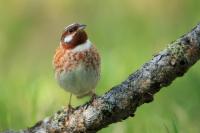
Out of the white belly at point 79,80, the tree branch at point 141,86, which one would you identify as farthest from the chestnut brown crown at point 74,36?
the tree branch at point 141,86

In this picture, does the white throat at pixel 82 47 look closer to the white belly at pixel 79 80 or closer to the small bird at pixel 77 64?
the small bird at pixel 77 64

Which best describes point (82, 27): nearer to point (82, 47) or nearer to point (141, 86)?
point (82, 47)

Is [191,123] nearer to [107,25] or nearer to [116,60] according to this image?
[116,60]

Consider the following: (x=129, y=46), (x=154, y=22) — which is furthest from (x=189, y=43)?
(x=154, y=22)

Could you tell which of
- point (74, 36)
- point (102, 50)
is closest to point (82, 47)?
point (74, 36)

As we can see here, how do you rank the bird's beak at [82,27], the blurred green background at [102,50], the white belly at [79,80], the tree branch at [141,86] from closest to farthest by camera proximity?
the tree branch at [141,86]
the white belly at [79,80]
the bird's beak at [82,27]
the blurred green background at [102,50]
